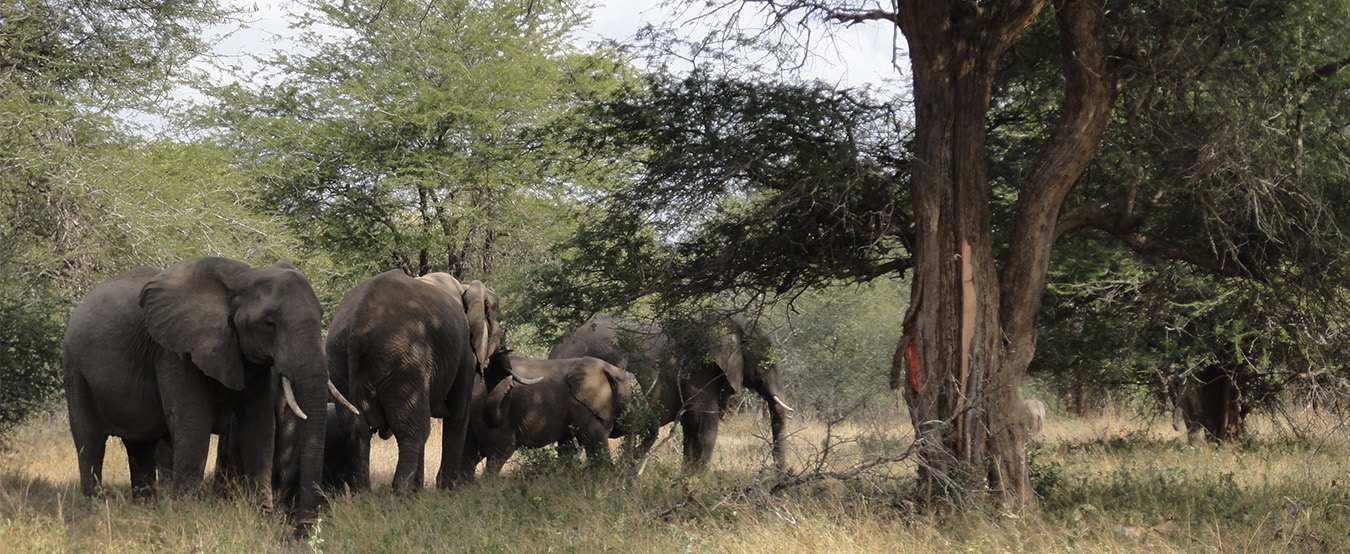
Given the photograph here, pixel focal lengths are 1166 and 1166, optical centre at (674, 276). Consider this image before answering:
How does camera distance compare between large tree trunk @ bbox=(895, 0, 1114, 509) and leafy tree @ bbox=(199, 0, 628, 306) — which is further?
leafy tree @ bbox=(199, 0, 628, 306)

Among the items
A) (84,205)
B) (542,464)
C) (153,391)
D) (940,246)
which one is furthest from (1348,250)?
(84,205)

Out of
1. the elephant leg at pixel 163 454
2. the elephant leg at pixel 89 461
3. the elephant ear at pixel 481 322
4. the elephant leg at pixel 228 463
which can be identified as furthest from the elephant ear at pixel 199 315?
the elephant ear at pixel 481 322

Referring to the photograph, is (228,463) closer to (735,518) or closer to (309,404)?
(309,404)

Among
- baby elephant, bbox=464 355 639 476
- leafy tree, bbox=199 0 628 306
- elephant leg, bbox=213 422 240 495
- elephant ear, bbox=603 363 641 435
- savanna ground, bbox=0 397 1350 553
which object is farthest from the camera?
leafy tree, bbox=199 0 628 306

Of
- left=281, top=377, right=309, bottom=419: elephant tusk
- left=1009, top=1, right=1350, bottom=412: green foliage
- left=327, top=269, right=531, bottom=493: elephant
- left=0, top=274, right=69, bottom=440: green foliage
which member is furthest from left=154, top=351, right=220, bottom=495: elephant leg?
left=1009, top=1, right=1350, bottom=412: green foliage

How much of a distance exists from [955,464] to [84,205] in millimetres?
10794

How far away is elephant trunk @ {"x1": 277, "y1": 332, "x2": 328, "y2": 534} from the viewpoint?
909cm

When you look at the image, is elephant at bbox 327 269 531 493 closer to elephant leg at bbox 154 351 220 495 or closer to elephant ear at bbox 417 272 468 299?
elephant ear at bbox 417 272 468 299

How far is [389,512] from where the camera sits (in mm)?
9555

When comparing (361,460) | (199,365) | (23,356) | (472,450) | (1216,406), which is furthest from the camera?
(1216,406)

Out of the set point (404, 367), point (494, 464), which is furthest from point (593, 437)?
point (404, 367)

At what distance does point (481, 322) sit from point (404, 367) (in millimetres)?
1702

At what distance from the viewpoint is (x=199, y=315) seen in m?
9.54

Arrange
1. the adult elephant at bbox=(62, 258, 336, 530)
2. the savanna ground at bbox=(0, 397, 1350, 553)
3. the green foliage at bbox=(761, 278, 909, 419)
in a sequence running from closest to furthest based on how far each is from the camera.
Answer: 1. the savanna ground at bbox=(0, 397, 1350, 553)
2. the adult elephant at bbox=(62, 258, 336, 530)
3. the green foliage at bbox=(761, 278, 909, 419)
